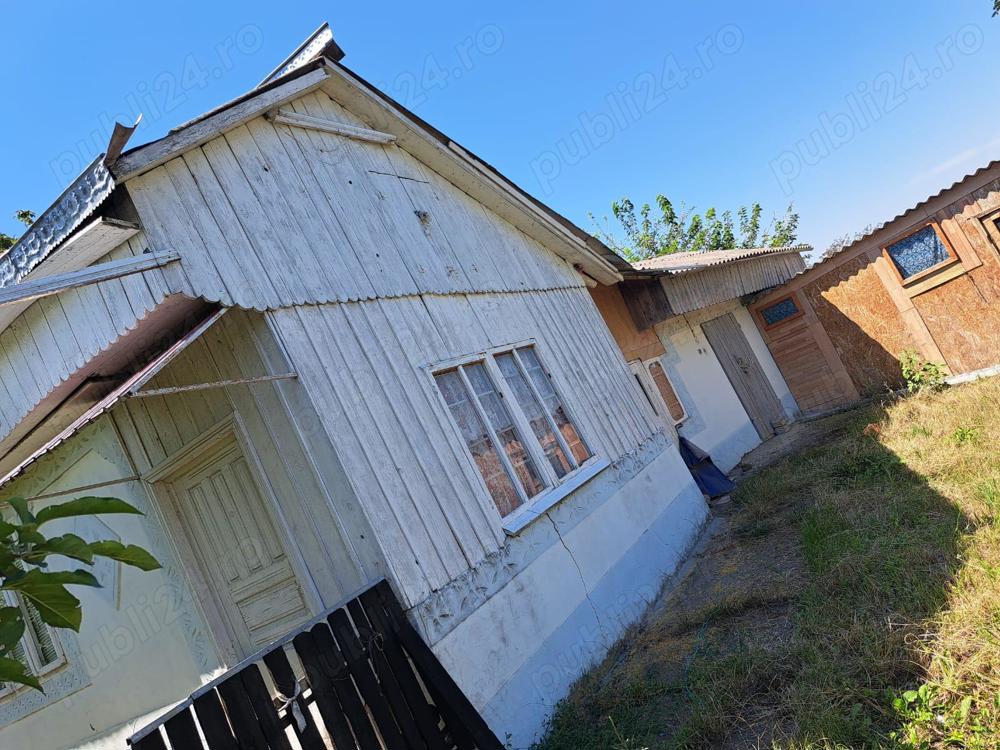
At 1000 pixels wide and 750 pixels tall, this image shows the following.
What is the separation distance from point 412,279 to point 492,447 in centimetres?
164

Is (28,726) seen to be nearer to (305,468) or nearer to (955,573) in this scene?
(305,468)

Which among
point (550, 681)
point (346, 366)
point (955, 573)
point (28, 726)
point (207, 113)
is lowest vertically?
point (955, 573)

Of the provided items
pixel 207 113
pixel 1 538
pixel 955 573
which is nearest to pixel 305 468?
pixel 207 113

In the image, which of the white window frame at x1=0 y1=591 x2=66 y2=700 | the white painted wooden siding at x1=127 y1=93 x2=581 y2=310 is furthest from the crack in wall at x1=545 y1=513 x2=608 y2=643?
the white window frame at x1=0 y1=591 x2=66 y2=700

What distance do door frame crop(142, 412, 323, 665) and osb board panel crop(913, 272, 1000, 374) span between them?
1153 cm

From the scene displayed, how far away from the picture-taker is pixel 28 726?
6.52m

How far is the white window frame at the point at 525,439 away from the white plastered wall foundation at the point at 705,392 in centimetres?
482

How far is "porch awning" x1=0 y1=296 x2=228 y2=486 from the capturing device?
355 centimetres

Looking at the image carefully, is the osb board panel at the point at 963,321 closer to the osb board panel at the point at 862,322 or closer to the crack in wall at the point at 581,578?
the osb board panel at the point at 862,322

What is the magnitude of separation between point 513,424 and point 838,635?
9.89 feet

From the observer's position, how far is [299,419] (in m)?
4.38

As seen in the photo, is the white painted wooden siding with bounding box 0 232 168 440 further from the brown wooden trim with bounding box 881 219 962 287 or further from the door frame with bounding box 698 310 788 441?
the brown wooden trim with bounding box 881 219 962 287

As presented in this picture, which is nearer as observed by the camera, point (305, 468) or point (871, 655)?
point (871, 655)

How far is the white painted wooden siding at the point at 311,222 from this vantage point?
166 inches
